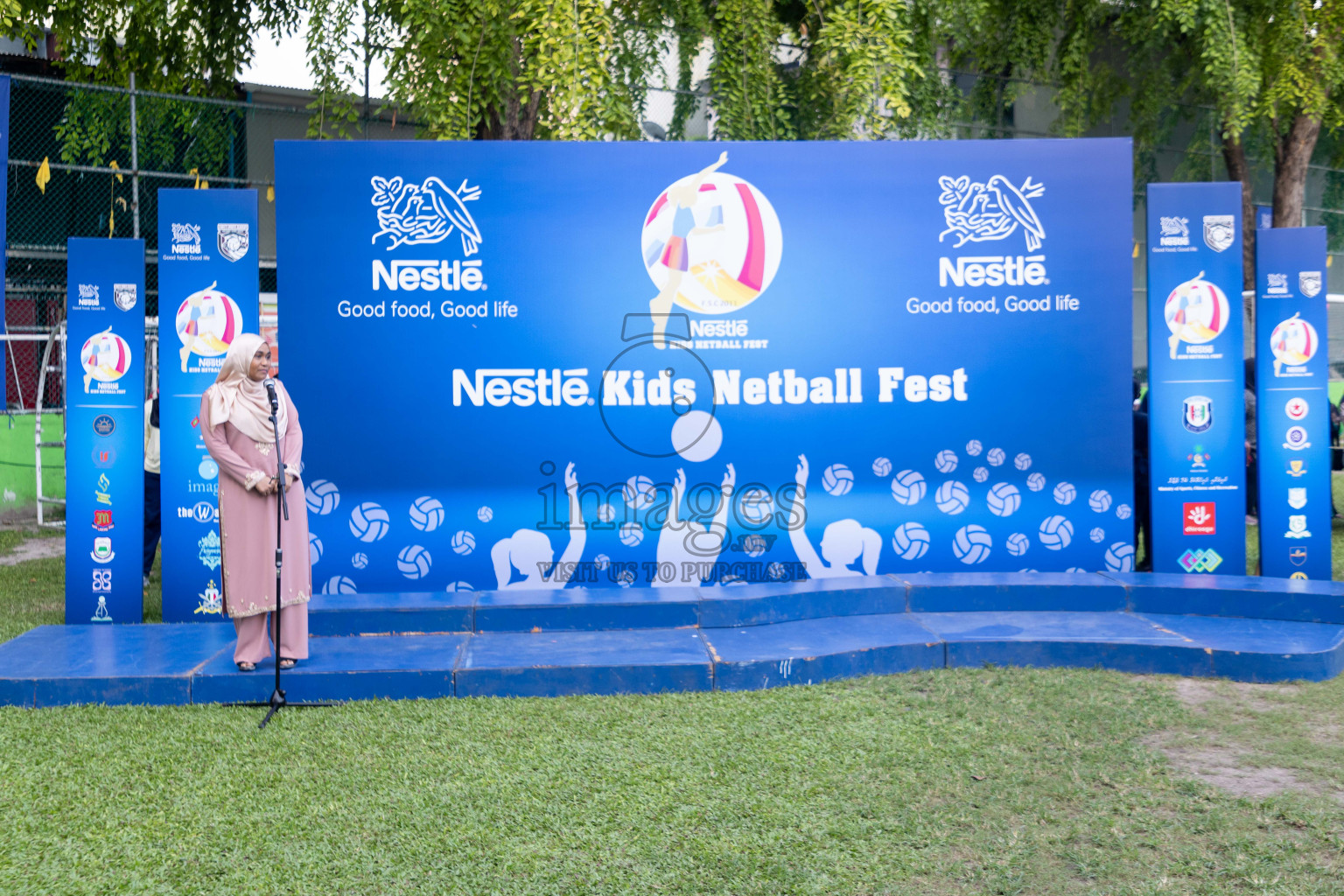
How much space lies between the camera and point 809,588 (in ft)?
20.5

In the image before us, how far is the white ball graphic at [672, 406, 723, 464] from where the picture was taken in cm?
665

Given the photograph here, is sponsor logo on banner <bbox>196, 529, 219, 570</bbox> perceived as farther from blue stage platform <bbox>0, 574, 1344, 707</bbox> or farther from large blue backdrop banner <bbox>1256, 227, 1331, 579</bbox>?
large blue backdrop banner <bbox>1256, 227, 1331, 579</bbox>

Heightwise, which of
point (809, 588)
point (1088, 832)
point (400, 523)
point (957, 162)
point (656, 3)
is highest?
point (656, 3)

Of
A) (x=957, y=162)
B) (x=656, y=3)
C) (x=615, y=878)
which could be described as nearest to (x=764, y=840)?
(x=615, y=878)

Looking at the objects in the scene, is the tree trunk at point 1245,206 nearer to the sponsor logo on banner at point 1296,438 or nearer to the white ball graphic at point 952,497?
the sponsor logo on banner at point 1296,438

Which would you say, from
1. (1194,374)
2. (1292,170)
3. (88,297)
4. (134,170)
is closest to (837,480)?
(1194,374)

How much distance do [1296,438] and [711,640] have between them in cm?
416

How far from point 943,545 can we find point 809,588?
1.09 metres

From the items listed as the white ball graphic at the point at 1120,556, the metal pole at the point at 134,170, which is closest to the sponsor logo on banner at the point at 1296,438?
the white ball graphic at the point at 1120,556

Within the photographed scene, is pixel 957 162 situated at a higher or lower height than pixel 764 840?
higher

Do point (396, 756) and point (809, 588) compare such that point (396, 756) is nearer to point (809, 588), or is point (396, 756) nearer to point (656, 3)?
point (809, 588)

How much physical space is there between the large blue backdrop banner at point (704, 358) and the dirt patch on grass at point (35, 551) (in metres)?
4.04

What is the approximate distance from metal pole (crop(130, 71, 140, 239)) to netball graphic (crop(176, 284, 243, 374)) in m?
4.75

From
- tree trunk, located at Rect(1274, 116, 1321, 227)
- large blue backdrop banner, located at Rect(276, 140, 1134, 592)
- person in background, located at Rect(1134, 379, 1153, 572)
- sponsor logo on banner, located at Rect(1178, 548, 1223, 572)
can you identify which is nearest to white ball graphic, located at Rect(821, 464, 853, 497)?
large blue backdrop banner, located at Rect(276, 140, 1134, 592)
